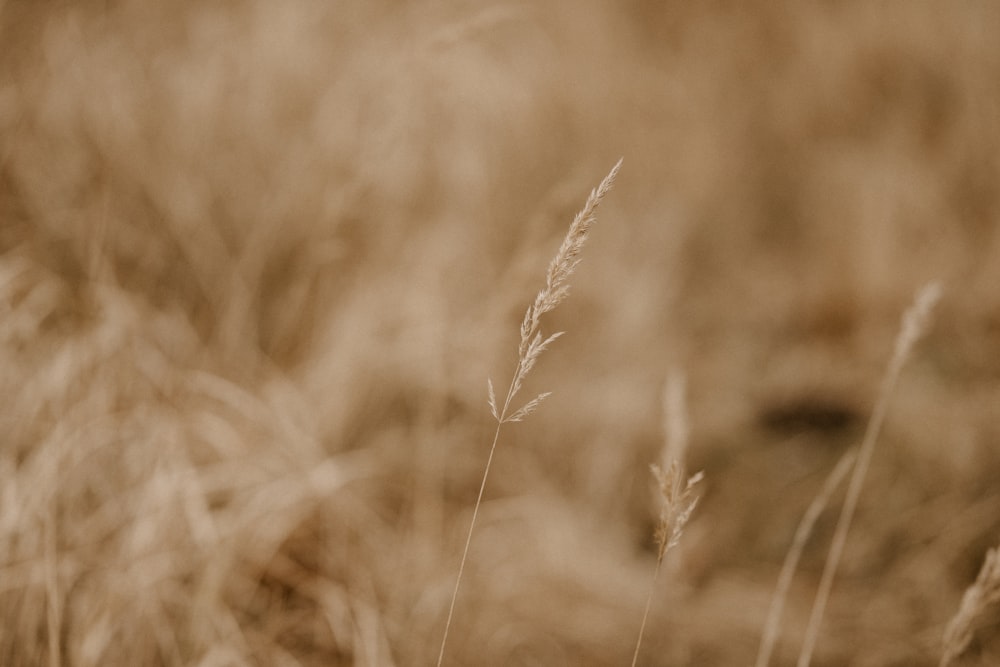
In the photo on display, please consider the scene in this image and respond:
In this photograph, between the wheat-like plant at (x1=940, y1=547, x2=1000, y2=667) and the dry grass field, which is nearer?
the wheat-like plant at (x1=940, y1=547, x2=1000, y2=667)

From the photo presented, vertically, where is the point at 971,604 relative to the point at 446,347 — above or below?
above

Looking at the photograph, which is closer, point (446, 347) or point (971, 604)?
point (971, 604)

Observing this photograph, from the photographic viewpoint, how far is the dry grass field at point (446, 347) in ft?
3.66

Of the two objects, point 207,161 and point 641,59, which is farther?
point 641,59

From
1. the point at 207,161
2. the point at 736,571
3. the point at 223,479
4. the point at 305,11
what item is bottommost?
the point at 736,571

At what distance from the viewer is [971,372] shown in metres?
1.94

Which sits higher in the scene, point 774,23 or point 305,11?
point 305,11

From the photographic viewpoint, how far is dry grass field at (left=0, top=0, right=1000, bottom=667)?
1116 mm

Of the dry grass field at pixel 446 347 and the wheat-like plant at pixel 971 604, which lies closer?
the wheat-like plant at pixel 971 604

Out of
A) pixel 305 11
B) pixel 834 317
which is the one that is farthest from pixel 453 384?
pixel 305 11

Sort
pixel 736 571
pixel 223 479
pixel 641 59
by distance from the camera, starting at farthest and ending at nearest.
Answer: pixel 641 59
pixel 736 571
pixel 223 479

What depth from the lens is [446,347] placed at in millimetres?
1626

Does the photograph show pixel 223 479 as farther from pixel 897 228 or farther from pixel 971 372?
pixel 897 228

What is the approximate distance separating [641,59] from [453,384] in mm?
2434
